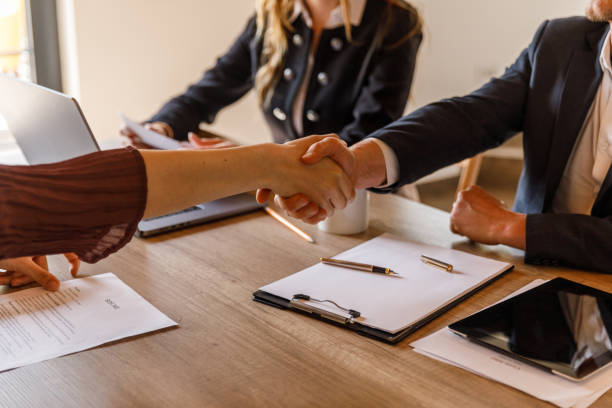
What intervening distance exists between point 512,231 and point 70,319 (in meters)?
0.83

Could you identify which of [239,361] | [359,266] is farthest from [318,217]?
[239,361]

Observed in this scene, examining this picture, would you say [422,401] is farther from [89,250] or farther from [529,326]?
[89,250]

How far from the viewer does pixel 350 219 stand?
133 cm

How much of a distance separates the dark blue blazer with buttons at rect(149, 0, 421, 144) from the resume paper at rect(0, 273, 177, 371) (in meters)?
1.10

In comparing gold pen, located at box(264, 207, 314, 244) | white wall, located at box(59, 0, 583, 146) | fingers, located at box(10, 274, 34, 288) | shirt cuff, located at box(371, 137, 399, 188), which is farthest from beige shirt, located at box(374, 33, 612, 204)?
white wall, located at box(59, 0, 583, 146)

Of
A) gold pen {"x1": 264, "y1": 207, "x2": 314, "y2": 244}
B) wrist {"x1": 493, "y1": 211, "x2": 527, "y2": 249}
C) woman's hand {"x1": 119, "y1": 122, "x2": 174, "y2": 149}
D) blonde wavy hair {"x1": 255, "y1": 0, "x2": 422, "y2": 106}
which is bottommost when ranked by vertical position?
gold pen {"x1": 264, "y1": 207, "x2": 314, "y2": 244}

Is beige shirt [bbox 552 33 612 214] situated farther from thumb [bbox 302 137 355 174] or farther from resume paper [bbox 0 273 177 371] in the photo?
resume paper [bbox 0 273 177 371]

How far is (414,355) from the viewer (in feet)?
2.92

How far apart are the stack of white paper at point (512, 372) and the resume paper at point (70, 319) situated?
397mm

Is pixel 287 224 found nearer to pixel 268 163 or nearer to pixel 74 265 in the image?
pixel 268 163

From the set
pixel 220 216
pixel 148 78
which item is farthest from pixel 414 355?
pixel 148 78

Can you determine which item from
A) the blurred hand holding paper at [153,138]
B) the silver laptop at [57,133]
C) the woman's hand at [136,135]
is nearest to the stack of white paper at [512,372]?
the silver laptop at [57,133]

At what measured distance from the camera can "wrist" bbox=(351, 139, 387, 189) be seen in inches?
52.7

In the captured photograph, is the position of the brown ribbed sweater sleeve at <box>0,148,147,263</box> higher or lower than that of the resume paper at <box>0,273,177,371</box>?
higher
